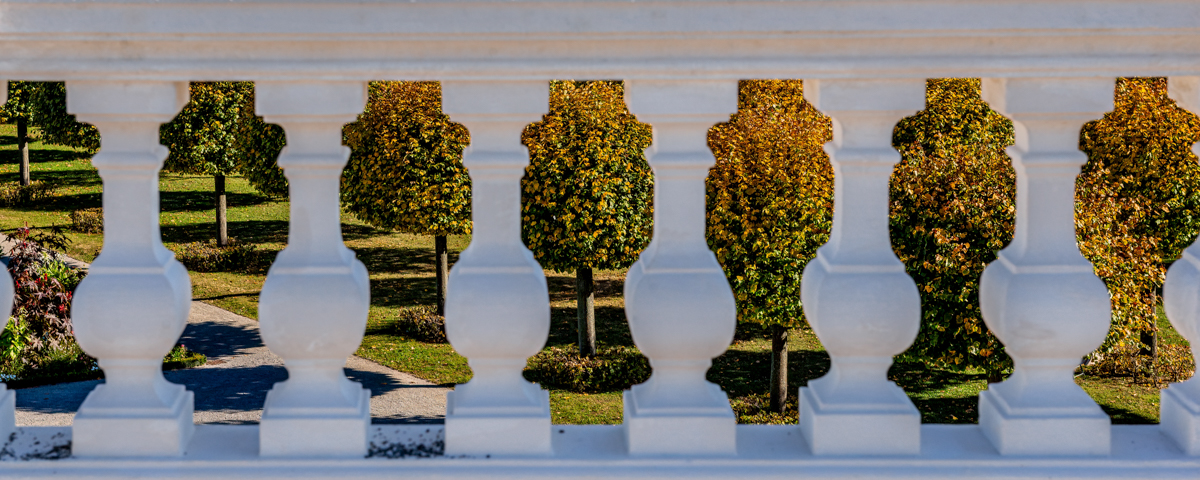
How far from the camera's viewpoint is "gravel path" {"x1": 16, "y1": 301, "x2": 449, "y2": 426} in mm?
13156

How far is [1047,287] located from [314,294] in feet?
3.79

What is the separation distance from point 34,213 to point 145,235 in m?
30.1

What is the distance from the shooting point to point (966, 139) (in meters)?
16.8

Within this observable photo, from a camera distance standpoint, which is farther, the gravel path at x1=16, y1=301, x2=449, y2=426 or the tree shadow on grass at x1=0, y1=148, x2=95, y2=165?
the tree shadow on grass at x1=0, y1=148, x2=95, y2=165

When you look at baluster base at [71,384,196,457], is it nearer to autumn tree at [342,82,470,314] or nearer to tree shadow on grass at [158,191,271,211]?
autumn tree at [342,82,470,314]

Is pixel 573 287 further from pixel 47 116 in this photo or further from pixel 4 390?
pixel 4 390

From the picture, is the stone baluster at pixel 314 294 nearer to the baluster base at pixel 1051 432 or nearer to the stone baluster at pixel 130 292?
the stone baluster at pixel 130 292

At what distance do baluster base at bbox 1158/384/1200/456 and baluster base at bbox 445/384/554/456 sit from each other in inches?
40.7

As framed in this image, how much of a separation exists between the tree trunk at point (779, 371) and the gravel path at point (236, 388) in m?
4.29

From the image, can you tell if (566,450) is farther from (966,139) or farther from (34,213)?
(34,213)

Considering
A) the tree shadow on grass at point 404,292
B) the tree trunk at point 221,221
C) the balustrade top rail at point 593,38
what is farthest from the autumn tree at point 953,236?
the tree trunk at point 221,221

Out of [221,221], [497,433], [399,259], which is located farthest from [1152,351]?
[221,221]

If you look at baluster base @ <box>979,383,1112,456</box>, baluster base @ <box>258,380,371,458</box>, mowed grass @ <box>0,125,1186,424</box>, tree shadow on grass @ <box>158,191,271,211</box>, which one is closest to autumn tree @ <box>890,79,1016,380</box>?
mowed grass @ <box>0,125,1186,424</box>

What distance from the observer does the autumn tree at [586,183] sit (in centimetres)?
1598
